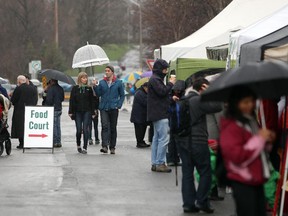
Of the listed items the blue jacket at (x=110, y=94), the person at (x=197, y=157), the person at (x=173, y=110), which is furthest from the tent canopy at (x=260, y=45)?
the blue jacket at (x=110, y=94)

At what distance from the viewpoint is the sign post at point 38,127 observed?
65.3ft

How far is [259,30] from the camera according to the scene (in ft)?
44.2

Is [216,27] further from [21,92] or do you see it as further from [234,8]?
[21,92]

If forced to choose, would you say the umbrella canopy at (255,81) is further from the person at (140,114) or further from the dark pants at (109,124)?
the person at (140,114)

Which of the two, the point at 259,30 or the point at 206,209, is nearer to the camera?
the point at 206,209

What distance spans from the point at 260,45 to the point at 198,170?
1785mm

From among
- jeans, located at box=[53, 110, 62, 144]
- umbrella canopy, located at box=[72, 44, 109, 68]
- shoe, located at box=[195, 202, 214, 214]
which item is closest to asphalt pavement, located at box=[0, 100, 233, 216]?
shoe, located at box=[195, 202, 214, 214]

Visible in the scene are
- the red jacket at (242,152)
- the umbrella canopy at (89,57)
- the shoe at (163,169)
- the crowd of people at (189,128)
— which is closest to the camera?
the red jacket at (242,152)

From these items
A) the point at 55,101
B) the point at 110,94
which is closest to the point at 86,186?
the point at 110,94

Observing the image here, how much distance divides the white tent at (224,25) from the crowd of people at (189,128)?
2.75 metres

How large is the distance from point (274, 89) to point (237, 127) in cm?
60

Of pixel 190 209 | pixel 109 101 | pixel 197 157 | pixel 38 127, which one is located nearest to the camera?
pixel 197 157

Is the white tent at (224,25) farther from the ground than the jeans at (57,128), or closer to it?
farther from the ground

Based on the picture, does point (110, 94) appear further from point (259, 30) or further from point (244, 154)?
point (244, 154)
